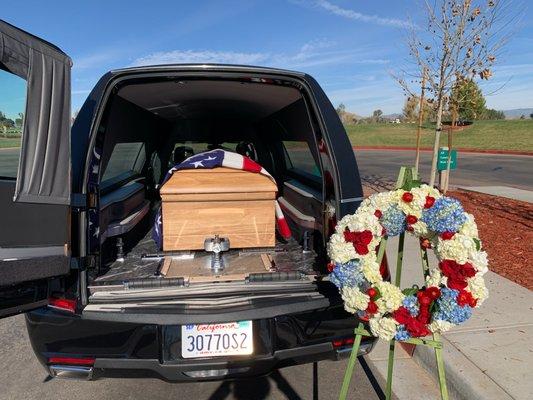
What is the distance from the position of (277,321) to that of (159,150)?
3528 millimetres

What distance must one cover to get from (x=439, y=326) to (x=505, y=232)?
521 cm

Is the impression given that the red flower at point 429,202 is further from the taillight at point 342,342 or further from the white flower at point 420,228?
the taillight at point 342,342

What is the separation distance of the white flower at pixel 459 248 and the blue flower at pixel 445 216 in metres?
0.05

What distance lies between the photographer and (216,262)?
9.95 ft

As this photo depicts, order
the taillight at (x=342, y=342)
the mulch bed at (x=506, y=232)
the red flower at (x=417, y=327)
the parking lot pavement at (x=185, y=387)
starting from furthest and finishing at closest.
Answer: the mulch bed at (x=506, y=232), the parking lot pavement at (x=185, y=387), the taillight at (x=342, y=342), the red flower at (x=417, y=327)

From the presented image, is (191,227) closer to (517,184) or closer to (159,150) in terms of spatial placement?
(159,150)

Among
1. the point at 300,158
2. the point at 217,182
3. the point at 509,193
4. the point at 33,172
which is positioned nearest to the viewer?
the point at 33,172

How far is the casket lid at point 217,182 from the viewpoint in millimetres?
3295

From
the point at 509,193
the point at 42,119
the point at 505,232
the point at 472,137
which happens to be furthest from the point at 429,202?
the point at 472,137

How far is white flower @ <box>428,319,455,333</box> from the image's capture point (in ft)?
6.63

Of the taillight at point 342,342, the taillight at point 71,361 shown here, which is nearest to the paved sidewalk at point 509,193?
the taillight at point 342,342

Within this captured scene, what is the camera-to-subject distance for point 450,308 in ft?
6.47

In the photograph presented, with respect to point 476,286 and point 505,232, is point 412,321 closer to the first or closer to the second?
point 476,286

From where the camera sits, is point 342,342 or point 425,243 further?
point 342,342
